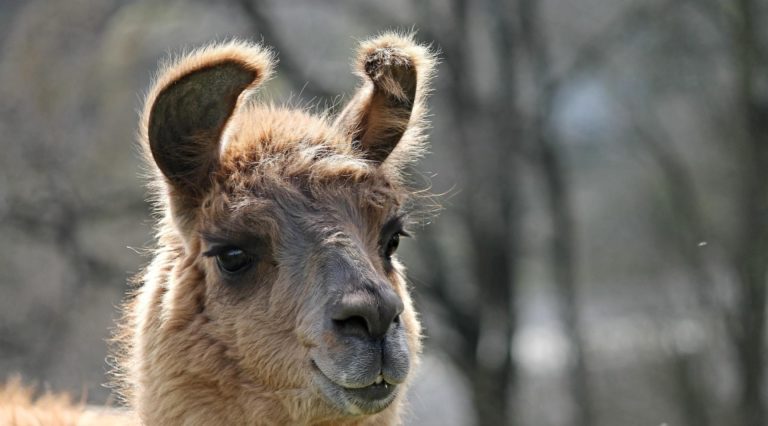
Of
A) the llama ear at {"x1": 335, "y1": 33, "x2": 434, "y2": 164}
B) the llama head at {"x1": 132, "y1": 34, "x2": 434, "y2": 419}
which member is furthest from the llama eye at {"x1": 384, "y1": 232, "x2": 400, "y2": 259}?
the llama ear at {"x1": 335, "y1": 33, "x2": 434, "y2": 164}

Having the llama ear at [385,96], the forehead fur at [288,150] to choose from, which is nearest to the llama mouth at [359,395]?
the forehead fur at [288,150]

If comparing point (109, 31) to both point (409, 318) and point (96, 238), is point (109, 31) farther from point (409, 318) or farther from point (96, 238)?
point (409, 318)

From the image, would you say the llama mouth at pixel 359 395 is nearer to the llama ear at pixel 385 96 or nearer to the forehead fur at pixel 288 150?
the forehead fur at pixel 288 150

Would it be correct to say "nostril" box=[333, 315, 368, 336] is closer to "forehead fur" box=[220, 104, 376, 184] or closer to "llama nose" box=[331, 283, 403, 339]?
"llama nose" box=[331, 283, 403, 339]

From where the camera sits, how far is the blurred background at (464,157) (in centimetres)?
1337

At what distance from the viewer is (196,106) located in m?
5.23

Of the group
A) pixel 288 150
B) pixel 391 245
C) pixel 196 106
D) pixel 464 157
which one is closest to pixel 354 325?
pixel 391 245

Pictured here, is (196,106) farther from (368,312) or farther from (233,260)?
(368,312)

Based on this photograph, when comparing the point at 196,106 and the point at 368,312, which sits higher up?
the point at 196,106

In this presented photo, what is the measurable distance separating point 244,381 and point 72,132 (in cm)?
983

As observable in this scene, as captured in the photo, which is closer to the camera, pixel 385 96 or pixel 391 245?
pixel 391 245

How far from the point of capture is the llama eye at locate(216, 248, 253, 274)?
5.09m

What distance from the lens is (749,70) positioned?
14.1m

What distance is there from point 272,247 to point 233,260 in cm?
19
